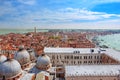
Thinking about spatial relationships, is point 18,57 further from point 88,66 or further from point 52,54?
point 52,54

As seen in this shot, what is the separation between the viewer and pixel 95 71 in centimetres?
2756

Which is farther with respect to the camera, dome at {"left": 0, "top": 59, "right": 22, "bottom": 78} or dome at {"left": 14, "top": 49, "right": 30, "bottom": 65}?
dome at {"left": 14, "top": 49, "right": 30, "bottom": 65}

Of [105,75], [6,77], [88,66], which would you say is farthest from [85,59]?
[6,77]

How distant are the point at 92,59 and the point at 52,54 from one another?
989 centimetres

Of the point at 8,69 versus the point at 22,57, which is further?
the point at 22,57

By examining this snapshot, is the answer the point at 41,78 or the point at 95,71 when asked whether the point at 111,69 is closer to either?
the point at 95,71

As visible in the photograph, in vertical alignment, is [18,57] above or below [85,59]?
above

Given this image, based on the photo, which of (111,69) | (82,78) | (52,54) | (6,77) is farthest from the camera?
(52,54)

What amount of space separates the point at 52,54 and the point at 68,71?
54.1 feet

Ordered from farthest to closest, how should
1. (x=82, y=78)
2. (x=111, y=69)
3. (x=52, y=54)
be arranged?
1. (x=52, y=54)
2. (x=111, y=69)
3. (x=82, y=78)

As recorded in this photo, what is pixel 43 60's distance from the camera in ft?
97.8

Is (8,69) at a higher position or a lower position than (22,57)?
lower

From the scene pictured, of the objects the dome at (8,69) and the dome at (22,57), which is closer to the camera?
the dome at (8,69)

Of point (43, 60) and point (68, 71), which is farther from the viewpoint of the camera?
point (43, 60)
